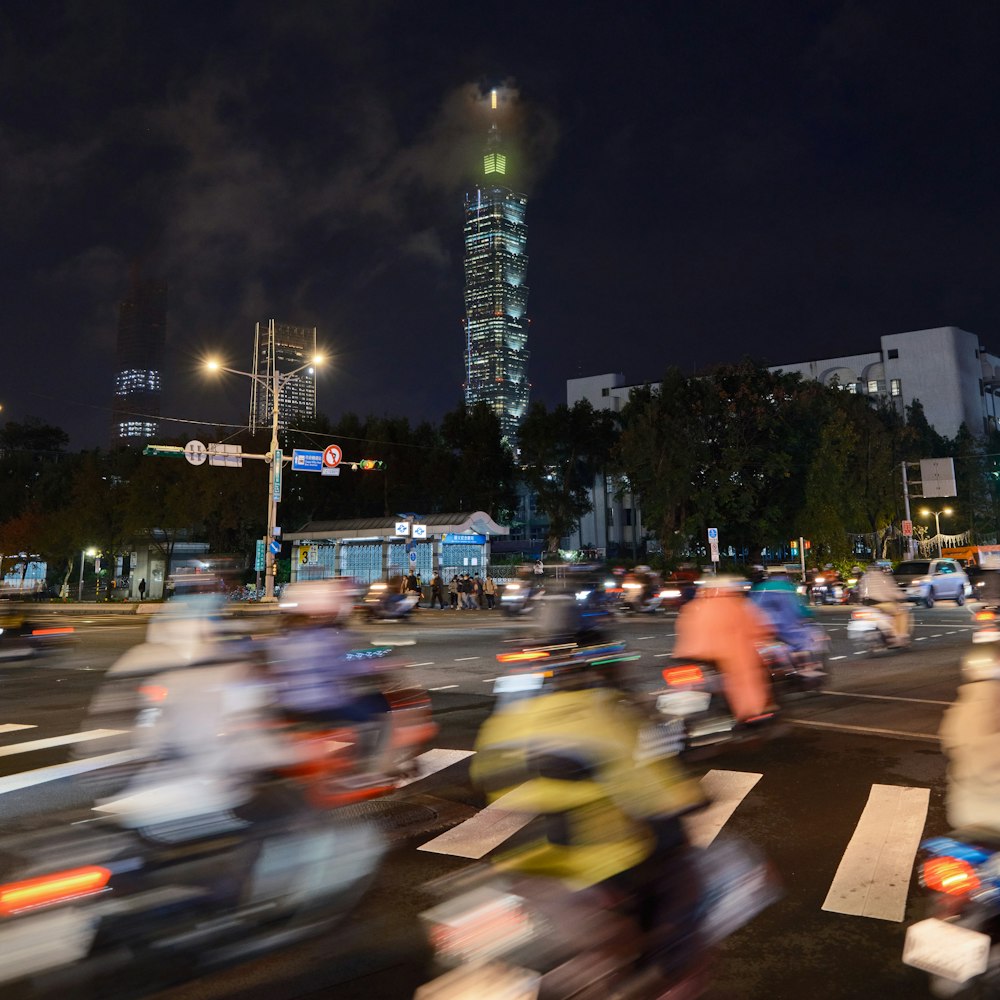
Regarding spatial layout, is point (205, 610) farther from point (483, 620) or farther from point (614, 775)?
point (483, 620)

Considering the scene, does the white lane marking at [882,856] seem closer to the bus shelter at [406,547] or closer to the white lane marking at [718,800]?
the white lane marking at [718,800]

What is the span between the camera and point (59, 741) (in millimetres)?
9266

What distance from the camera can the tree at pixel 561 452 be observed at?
2611 inches

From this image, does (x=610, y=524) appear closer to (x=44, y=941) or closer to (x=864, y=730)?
(x=864, y=730)

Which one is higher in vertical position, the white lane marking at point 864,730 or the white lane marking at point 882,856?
the white lane marking at point 864,730

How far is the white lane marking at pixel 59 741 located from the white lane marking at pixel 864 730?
8.20 meters

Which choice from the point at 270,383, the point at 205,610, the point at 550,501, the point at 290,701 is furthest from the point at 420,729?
the point at 550,501

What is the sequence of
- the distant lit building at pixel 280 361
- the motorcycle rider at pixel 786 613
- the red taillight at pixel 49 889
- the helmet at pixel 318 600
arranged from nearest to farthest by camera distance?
the red taillight at pixel 49 889 < the helmet at pixel 318 600 < the motorcycle rider at pixel 786 613 < the distant lit building at pixel 280 361

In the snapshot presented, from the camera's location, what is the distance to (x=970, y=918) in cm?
343

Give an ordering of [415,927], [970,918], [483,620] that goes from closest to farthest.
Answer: [970,918], [415,927], [483,620]

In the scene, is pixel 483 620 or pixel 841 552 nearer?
pixel 483 620

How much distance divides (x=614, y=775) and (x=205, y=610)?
3334 mm

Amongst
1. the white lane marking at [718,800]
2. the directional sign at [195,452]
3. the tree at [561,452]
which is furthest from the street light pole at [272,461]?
the tree at [561,452]

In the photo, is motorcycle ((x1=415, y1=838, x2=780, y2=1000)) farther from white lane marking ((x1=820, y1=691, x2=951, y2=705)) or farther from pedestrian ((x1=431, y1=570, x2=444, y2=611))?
pedestrian ((x1=431, y1=570, x2=444, y2=611))
